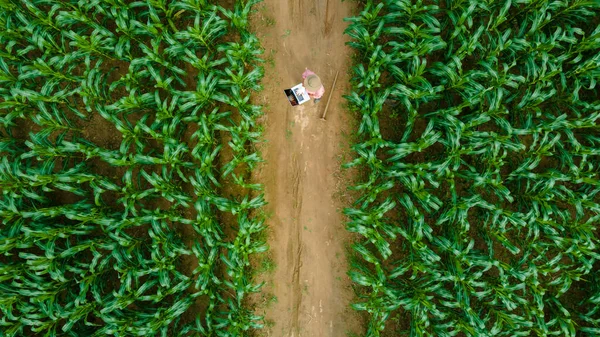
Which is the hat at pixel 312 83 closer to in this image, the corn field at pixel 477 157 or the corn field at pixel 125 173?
the corn field at pixel 477 157

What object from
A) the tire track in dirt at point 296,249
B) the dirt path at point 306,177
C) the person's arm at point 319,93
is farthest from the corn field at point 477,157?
the tire track in dirt at point 296,249

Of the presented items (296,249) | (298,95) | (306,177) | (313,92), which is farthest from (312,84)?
(296,249)

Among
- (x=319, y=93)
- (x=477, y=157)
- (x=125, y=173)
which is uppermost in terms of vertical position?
(x=125, y=173)

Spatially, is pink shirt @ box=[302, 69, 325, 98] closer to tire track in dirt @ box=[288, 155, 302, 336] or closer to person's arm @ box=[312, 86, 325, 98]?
person's arm @ box=[312, 86, 325, 98]

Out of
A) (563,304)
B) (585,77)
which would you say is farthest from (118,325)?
(585,77)

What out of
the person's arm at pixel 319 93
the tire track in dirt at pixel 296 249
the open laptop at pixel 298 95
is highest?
the open laptop at pixel 298 95

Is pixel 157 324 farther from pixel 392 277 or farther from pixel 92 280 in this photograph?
pixel 392 277

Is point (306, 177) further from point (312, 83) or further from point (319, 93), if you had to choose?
point (312, 83)
